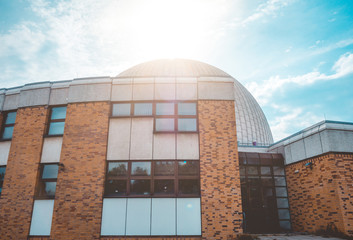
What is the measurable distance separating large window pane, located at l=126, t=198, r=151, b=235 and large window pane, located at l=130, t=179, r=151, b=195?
288mm

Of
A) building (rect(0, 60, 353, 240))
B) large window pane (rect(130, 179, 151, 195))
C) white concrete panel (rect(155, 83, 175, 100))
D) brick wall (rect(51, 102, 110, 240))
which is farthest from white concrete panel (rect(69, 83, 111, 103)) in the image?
large window pane (rect(130, 179, 151, 195))

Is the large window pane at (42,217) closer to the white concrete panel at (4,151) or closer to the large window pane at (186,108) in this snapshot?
the white concrete panel at (4,151)

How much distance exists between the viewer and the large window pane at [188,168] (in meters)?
10.4

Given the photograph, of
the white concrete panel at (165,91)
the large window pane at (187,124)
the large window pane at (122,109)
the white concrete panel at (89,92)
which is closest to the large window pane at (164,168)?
the large window pane at (187,124)

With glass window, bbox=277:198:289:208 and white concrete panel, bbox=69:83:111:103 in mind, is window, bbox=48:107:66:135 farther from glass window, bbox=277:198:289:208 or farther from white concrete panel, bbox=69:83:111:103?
glass window, bbox=277:198:289:208

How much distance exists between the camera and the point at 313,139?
1205 cm

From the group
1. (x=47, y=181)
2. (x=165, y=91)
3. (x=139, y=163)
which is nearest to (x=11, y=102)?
(x=47, y=181)

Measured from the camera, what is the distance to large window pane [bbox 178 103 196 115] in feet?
37.1

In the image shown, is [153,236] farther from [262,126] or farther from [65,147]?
[262,126]

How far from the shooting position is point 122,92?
11.7 metres

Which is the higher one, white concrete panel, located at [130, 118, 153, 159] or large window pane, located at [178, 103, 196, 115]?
large window pane, located at [178, 103, 196, 115]

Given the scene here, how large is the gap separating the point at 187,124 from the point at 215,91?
209 cm

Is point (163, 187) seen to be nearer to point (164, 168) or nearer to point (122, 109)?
point (164, 168)

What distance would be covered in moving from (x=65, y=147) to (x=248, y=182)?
9913 millimetres
